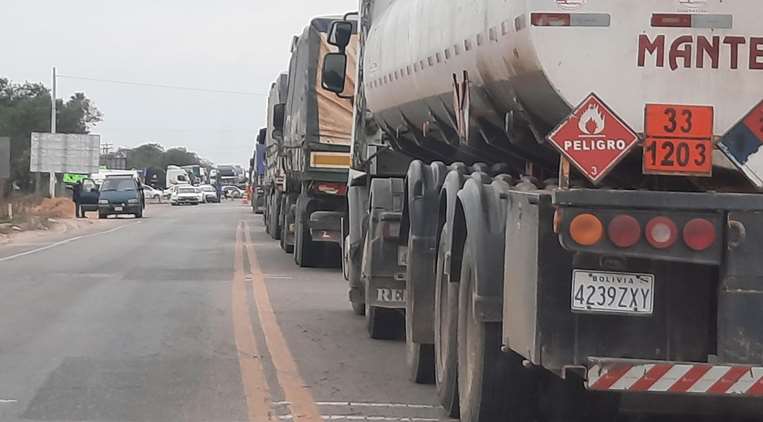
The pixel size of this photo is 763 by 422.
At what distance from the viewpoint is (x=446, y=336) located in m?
8.30

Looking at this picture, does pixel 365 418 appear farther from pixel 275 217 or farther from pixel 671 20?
pixel 275 217

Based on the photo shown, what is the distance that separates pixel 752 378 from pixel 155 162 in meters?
186

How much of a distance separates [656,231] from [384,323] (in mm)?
7090

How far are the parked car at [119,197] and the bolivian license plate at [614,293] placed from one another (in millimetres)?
47804

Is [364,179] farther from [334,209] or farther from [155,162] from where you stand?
[155,162]

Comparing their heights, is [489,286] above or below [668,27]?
below

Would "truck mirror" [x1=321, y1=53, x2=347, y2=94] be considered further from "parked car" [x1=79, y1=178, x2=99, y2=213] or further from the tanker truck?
"parked car" [x1=79, y1=178, x2=99, y2=213]

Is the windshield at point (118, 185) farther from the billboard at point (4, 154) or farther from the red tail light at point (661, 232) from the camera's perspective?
the red tail light at point (661, 232)

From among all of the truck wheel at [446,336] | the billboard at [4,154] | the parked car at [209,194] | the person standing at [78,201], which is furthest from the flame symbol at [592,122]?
the parked car at [209,194]

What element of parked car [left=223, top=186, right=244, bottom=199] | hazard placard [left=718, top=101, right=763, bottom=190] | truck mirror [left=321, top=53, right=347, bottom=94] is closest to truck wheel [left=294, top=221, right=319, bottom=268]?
truck mirror [left=321, top=53, right=347, bottom=94]

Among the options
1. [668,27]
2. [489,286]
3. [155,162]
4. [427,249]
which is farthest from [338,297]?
[155,162]

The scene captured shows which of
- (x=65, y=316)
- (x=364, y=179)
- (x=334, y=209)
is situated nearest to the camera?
(x=364, y=179)

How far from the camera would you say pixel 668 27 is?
5.75m

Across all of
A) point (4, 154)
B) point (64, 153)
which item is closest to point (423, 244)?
point (4, 154)
